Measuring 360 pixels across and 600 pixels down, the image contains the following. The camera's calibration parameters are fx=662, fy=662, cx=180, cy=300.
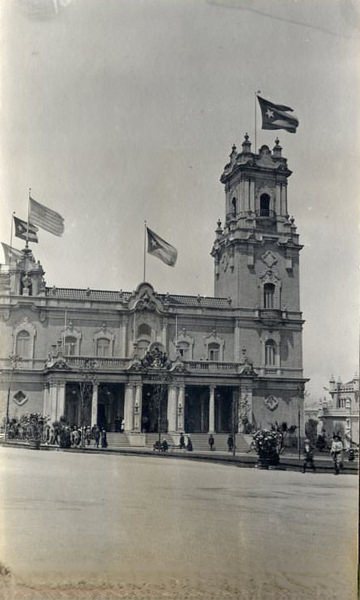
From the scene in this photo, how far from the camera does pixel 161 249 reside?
270 inches

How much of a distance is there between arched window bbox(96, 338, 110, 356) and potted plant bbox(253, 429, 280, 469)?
189cm

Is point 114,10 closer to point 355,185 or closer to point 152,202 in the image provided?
point 152,202

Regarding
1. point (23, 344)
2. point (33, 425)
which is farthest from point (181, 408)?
point (23, 344)

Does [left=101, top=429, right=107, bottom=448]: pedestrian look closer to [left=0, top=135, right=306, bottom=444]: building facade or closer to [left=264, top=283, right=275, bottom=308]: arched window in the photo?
[left=0, top=135, right=306, bottom=444]: building facade

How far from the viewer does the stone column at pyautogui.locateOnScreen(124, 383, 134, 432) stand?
7.26 metres

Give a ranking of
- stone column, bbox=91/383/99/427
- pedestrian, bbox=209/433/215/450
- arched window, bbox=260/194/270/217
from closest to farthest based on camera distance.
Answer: pedestrian, bbox=209/433/215/450, stone column, bbox=91/383/99/427, arched window, bbox=260/194/270/217

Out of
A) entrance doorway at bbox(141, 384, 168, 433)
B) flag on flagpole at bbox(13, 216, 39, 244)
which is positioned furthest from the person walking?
flag on flagpole at bbox(13, 216, 39, 244)

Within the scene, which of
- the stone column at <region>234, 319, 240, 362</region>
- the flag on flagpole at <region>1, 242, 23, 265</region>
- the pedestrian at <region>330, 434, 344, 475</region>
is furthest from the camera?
the stone column at <region>234, 319, 240, 362</region>

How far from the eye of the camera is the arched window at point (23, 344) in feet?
22.5

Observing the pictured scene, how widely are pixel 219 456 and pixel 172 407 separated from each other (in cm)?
101

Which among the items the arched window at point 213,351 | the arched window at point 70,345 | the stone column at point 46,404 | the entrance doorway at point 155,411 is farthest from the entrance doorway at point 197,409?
the stone column at point 46,404

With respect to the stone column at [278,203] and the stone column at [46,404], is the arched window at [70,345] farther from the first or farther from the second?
→ the stone column at [278,203]

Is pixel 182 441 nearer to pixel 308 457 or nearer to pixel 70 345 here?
pixel 308 457

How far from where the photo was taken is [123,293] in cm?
695
